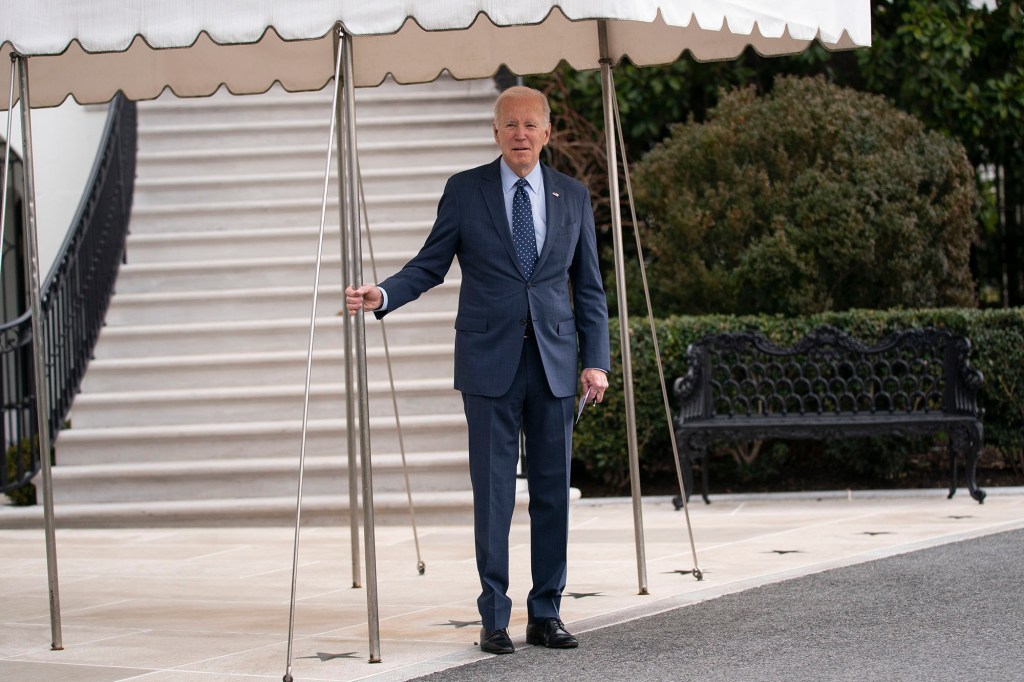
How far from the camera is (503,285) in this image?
17.3 ft

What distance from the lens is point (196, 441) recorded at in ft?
33.0

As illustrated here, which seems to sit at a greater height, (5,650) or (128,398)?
(128,398)

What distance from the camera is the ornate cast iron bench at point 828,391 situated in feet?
30.5

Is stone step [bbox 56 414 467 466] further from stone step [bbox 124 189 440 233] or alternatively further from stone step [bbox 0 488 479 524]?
stone step [bbox 124 189 440 233]

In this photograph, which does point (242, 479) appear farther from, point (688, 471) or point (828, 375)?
point (828, 375)

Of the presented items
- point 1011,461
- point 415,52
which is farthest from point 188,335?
point 1011,461

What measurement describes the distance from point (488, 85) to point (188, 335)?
4.33 metres

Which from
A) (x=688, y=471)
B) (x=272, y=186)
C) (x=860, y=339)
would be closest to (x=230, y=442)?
(x=272, y=186)

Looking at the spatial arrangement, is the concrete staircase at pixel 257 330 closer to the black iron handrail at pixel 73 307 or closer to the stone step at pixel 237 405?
the stone step at pixel 237 405

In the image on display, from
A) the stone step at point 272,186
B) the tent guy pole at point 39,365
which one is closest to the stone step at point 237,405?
the stone step at point 272,186

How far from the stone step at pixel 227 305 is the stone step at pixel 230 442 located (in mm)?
1437

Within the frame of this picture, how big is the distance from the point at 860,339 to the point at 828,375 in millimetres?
356

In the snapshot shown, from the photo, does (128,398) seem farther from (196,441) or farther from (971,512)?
(971,512)

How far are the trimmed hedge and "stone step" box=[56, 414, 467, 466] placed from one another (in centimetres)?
109
